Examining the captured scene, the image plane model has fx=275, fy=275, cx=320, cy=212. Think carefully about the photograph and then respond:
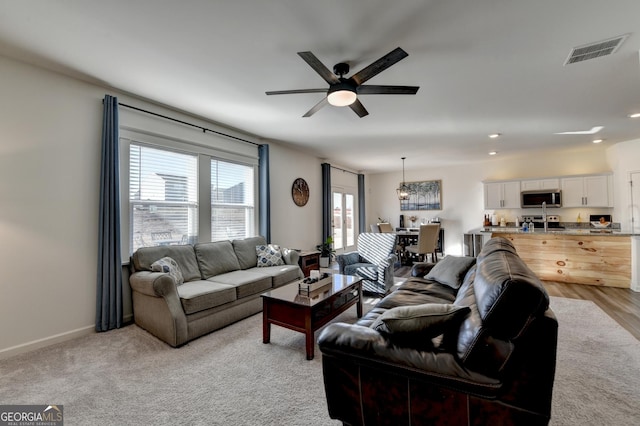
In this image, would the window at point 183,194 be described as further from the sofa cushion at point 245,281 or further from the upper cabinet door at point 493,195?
the upper cabinet door at point 493,195

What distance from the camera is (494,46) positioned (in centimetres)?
235

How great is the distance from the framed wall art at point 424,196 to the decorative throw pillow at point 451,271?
5.17 metres

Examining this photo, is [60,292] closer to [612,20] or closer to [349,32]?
[349,32]

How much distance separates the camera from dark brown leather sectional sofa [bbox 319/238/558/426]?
116 centimetres

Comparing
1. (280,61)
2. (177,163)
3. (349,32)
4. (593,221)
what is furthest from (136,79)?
(593,221)

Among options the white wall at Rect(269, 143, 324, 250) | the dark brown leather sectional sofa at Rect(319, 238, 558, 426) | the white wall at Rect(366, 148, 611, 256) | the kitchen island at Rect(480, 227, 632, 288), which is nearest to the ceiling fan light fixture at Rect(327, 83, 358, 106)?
the dark brown leather sectional sofa at Rect(319, 238, 558, 426)

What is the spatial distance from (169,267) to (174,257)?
0.31m

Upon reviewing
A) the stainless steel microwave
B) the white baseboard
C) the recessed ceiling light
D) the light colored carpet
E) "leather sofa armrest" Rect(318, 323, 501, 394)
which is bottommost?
the light colored carpet

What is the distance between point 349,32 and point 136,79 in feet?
7.53

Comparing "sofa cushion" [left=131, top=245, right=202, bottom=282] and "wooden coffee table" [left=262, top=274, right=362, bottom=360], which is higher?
"sofa cushion" [left=131, top=245, right=202, bottom=282]

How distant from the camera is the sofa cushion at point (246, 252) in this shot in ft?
13.6

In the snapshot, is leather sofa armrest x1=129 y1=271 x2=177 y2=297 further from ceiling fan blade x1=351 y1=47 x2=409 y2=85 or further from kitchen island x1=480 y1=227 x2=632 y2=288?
kitchen island x1=480 y1=227 x2=632 y2=288

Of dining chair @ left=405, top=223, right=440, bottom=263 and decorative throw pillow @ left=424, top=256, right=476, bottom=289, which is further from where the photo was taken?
dining chair @ left=405, top=223, right=440, bottom=263

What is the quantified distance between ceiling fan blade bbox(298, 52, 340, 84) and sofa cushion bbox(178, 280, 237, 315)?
7.83ft
